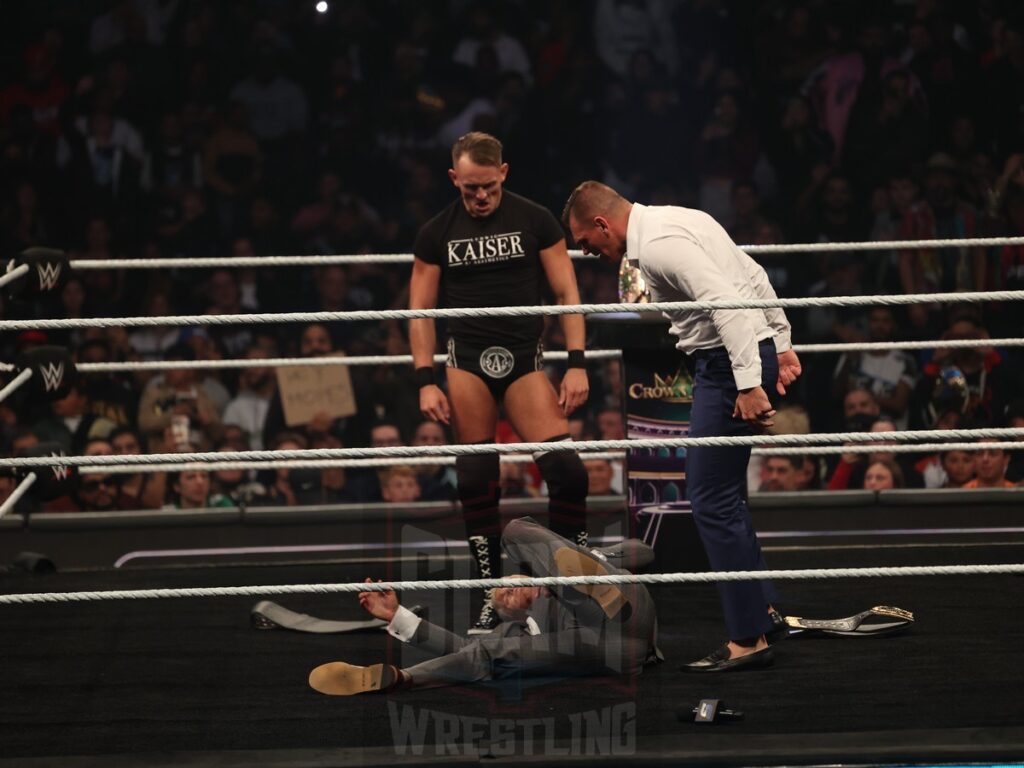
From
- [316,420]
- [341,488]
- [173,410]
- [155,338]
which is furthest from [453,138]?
[341,488]

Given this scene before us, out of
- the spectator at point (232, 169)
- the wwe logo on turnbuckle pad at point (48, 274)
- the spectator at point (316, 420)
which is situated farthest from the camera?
the spectator at point (232, 169)

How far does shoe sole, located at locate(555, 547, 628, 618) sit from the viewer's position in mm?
2994

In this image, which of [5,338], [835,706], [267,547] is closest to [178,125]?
[5,338]

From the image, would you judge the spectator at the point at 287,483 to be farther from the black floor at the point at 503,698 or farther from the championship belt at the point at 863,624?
the championship belt at the point at 863,624

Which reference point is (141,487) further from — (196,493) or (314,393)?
(314,393)

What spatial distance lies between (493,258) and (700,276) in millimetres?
741

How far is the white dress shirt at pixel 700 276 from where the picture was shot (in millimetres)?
2801

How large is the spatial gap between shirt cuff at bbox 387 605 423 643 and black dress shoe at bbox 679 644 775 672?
23.5 inches

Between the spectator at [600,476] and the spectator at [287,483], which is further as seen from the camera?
the spectator at [287,483]

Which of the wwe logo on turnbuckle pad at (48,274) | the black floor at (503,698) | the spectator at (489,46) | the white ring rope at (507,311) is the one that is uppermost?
the spectator at (489,46)

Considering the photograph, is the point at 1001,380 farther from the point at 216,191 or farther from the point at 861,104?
the point at 216,191

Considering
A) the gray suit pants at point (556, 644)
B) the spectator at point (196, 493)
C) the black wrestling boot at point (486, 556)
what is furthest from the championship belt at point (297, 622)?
the spectator at point (196, 493)

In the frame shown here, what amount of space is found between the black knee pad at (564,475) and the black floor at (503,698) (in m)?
0.41

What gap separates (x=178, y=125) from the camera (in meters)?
6.55
